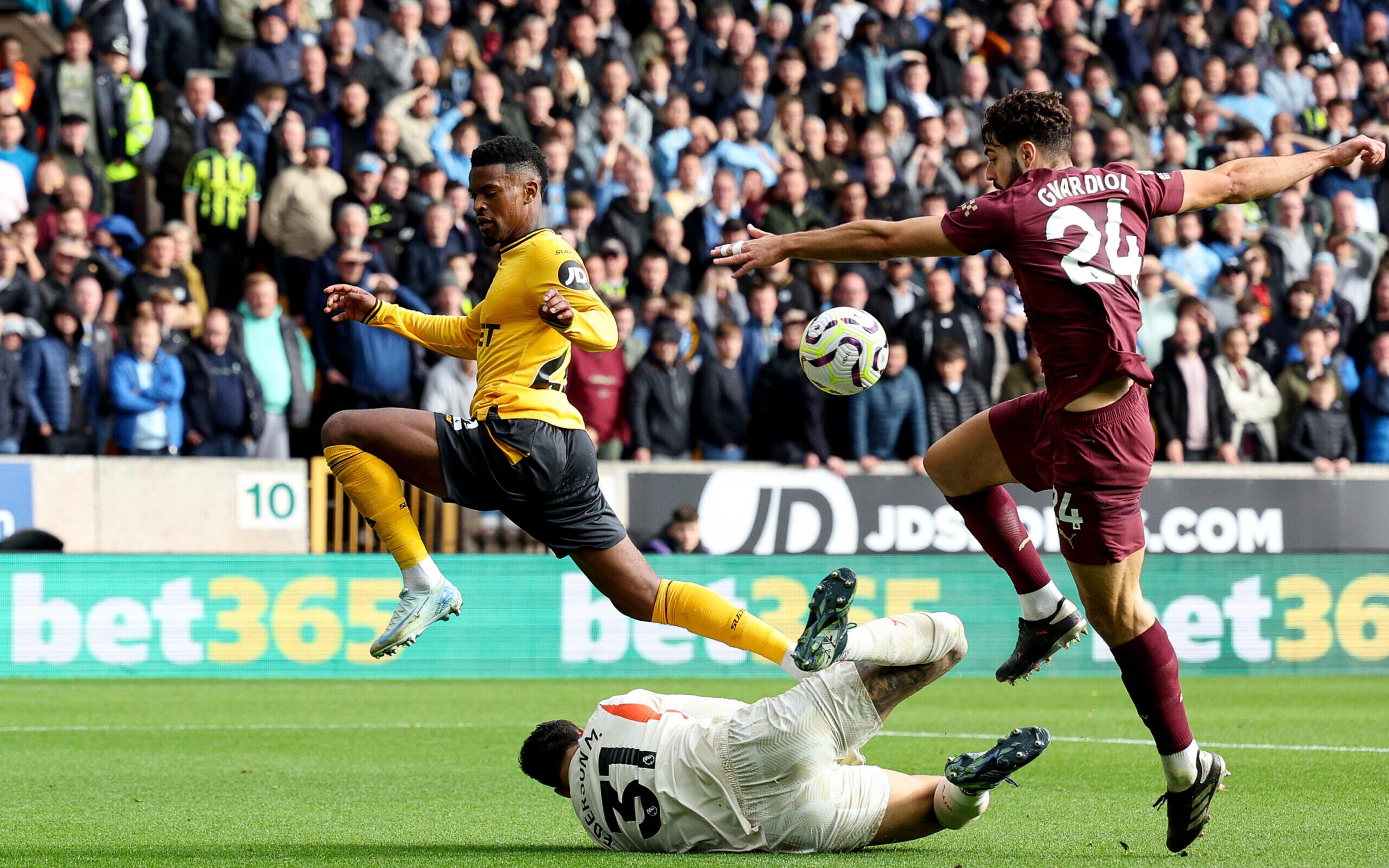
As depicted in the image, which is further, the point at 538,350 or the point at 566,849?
the point at 538,350

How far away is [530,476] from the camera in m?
7.27

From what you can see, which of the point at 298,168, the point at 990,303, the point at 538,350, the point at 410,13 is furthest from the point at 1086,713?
the point at 410,13

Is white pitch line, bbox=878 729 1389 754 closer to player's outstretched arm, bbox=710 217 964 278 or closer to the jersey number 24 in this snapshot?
the jersey number 24

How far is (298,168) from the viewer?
15297mm

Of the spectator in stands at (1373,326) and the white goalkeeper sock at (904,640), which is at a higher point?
the spectator in stands at (1373,326)

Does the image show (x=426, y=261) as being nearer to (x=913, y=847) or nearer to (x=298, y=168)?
(x=298, y=168)

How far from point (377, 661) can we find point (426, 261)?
3.44m

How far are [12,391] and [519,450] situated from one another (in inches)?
317

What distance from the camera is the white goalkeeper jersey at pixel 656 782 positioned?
580 centimetres

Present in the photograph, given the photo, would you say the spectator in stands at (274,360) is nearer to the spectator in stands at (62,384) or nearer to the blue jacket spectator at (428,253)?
the blue jacket spectator at (428,253)

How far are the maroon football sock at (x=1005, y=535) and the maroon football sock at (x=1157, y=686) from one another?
2.29 feet

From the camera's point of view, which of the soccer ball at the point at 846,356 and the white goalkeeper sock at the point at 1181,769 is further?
the soccer ball at the point at 846,356

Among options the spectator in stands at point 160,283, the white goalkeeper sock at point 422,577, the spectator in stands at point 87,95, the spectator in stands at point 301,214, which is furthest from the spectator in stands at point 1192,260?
the white goalkeeper sock at point 422,577

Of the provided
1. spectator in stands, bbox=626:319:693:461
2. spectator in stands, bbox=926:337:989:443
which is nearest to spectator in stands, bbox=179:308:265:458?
spectator in stands, bbox=626:319:693:461
